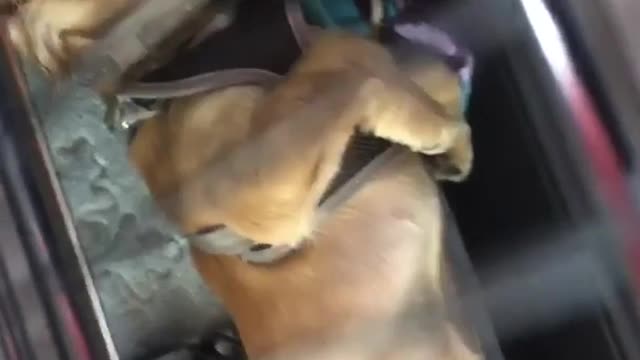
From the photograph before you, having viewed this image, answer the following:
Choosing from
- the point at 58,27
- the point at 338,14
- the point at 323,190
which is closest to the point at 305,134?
the point at 323,190

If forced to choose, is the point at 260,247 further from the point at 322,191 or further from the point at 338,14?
the point at 338,14

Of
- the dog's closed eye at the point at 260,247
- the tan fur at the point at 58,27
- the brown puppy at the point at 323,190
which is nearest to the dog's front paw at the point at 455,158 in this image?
the brown puppy at the point at 323,190

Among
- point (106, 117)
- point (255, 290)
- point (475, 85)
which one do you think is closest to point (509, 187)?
point (475, 85)

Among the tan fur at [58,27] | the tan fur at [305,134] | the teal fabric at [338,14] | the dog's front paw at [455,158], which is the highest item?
the tan fur at [58,27]

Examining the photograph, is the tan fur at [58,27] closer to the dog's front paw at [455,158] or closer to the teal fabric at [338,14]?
the teal fabric at [338,14]

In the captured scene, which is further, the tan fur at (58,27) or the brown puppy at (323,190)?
the tan fur at (58,27)

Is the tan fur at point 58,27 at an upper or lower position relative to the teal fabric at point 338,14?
upper

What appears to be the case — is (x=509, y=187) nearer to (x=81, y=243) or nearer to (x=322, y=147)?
(x=322, y=147)

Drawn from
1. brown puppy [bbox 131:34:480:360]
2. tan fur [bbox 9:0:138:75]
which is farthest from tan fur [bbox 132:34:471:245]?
tan fur [bbox 9:0:138:75]

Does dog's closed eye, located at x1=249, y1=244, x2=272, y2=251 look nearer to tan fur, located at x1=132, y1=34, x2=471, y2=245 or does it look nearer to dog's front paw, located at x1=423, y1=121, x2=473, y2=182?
tan fur, located at x1=132, y1=34, x2=471, y2=245

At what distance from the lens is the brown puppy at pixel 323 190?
0.62m

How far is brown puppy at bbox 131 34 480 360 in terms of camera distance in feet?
2.04

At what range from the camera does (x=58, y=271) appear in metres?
0.68

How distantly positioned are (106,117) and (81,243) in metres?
0.10
